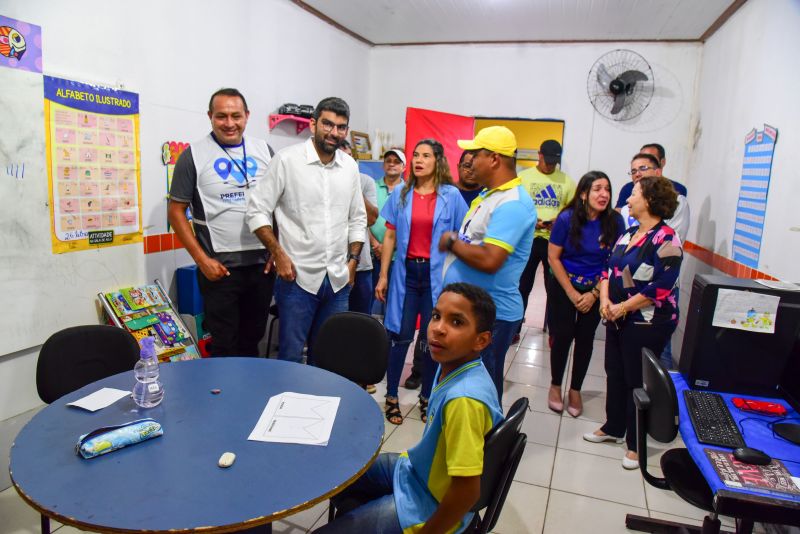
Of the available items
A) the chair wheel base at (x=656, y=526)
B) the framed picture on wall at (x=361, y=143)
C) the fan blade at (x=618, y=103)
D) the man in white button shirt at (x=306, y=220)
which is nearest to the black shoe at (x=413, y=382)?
the man in white button shirt at (x=306, y=220)

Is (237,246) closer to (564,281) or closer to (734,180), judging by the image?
(564,281)

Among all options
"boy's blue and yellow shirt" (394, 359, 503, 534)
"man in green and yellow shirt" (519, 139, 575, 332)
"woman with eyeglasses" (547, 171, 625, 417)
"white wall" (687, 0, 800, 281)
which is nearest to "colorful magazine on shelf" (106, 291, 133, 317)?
"boy's blue and yellow shirt" (394, 359, 503, 534)

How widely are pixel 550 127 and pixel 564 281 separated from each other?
12.1ft

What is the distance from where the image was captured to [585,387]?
12.3 feet

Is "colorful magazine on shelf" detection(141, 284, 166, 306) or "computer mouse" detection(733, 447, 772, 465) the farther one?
"colorful magazine on shelf" detection(141, 284, 166, 306)

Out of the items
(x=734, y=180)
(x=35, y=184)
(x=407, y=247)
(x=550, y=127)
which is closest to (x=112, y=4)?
(x=35, y=184)

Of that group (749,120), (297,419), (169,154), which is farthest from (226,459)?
(749,120)

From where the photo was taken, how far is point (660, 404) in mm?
1854

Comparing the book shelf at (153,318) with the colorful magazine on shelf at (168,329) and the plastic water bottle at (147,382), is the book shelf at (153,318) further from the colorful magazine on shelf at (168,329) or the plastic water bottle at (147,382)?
the plastic water bottle at (147,382)

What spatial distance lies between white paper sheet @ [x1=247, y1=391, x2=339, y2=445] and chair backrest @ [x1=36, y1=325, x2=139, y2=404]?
2.64 feet

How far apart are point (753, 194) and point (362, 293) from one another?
257 cm

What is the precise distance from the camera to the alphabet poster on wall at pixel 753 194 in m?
3.11

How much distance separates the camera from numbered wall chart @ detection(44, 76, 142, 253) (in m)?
2.62

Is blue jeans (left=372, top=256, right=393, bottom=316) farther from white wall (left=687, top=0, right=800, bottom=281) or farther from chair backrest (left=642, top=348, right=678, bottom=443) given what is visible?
white wall (left=687, top=0, right=800, bottom=281)
